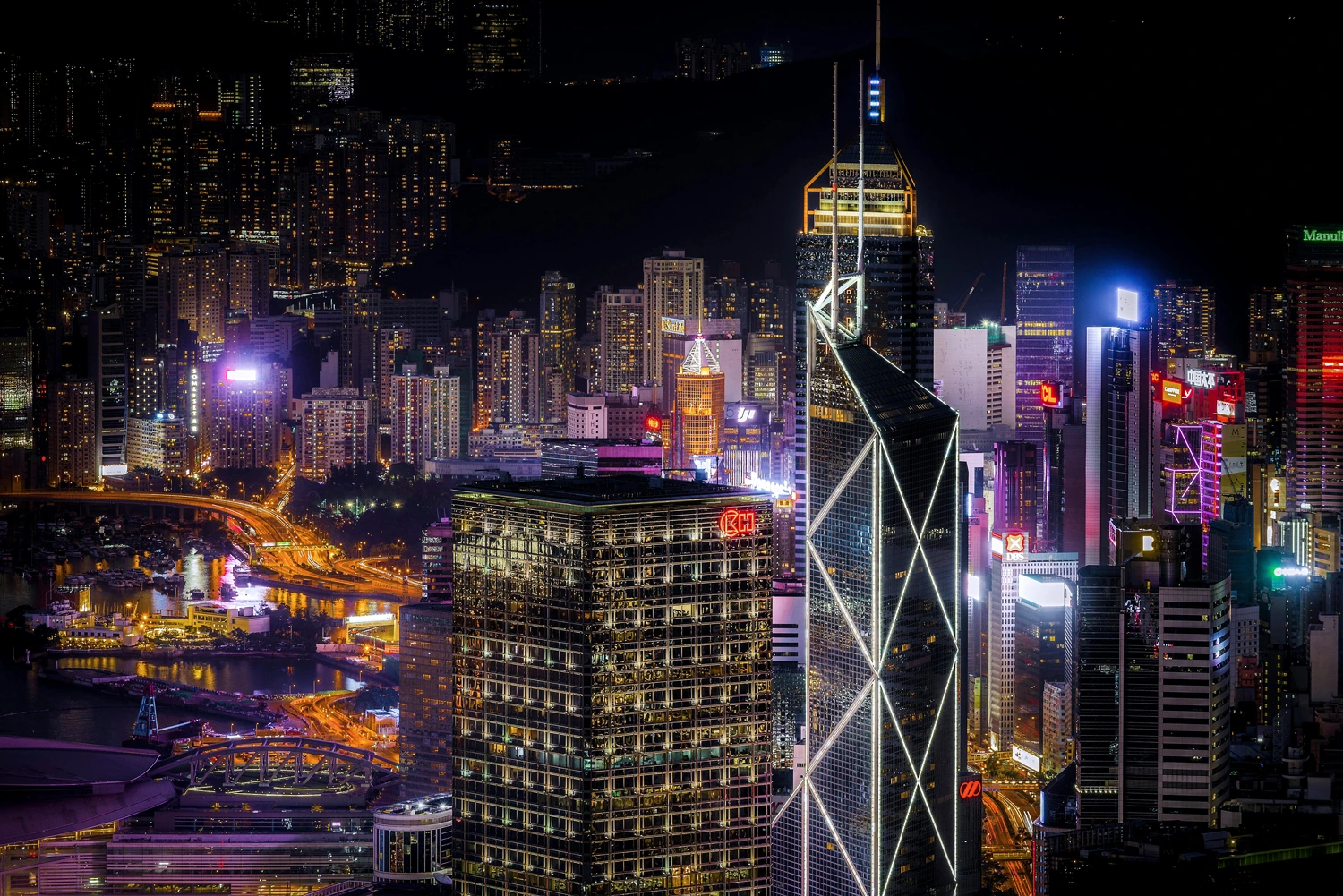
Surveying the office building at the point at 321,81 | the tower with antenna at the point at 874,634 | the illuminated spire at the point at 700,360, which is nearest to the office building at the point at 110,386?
the office building at the point at 321,81

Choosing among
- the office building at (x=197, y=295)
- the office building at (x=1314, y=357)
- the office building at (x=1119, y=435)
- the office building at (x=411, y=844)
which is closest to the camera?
the office building at (x=411, y=844)

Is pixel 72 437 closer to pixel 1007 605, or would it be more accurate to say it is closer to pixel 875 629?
pixel 1007 605

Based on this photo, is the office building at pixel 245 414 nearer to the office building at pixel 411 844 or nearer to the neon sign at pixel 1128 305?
the neon sign at pixel 1128 305

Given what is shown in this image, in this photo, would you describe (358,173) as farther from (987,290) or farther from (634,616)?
(634,616)

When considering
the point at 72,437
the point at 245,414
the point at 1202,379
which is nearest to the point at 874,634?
the point at 1202,379

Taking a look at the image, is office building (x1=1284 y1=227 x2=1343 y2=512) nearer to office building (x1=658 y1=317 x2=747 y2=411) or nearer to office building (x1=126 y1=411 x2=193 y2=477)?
office building (x1=658 y1=317 x2=747 y2=411)

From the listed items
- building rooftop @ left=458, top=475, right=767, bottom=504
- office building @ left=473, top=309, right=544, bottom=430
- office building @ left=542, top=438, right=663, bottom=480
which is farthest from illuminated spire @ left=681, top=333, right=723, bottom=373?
building rooftop @ left=458, top=475, right=767, bottom=504
